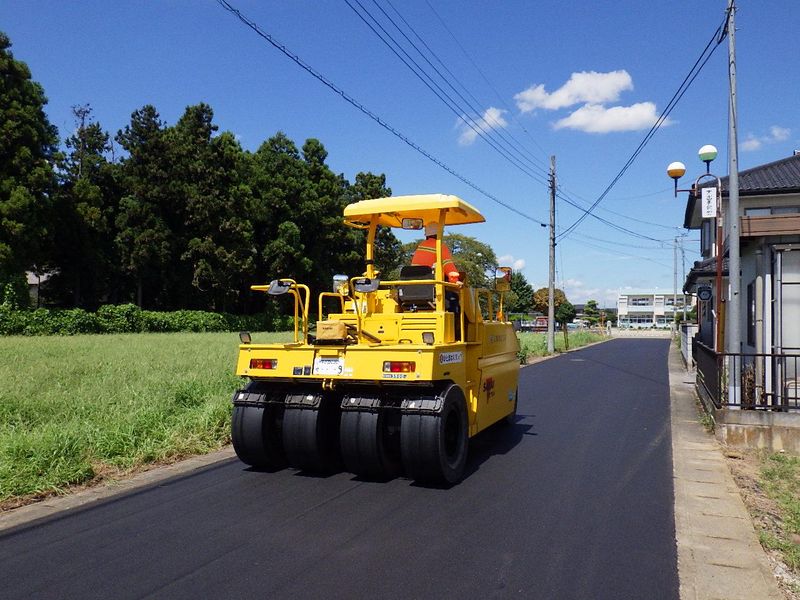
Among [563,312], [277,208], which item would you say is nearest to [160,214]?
[277,208]

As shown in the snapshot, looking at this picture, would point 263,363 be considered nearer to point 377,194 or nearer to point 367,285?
point 367,285

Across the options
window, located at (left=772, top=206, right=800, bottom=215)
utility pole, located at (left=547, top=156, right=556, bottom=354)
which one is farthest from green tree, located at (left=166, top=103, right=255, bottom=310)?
window, located at (left=772, top=206, right=800, bottom=215)

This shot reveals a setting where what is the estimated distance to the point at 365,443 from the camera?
5.88m

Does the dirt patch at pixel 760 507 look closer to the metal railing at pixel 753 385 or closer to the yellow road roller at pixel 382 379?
the metal railing at pixel 753 385

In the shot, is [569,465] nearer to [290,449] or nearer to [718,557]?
[718,557]

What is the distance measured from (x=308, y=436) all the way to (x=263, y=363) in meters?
0.89

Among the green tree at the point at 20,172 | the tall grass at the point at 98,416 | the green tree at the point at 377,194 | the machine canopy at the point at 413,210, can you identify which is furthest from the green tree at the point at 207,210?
the machine canopy at the point at 413,210

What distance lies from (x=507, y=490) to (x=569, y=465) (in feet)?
4.27

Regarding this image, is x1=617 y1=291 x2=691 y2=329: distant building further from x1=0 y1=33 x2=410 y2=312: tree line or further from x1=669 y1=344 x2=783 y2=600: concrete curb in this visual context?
x1=669 y1=344 x2=783 y2=600: concrete curb

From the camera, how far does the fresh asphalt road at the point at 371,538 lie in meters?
3.78

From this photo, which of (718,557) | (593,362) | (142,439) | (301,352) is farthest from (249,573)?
(593,362)

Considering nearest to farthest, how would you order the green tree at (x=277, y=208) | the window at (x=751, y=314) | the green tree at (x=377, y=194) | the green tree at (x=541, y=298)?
the window at (x=751, y=314) < the green tree at (x=277, y=208) < the green tree at (x=377, y=194) < the green tree at (x=541, y=298)

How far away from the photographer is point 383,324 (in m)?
6.90

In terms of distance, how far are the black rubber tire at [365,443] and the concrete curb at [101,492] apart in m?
1.82
